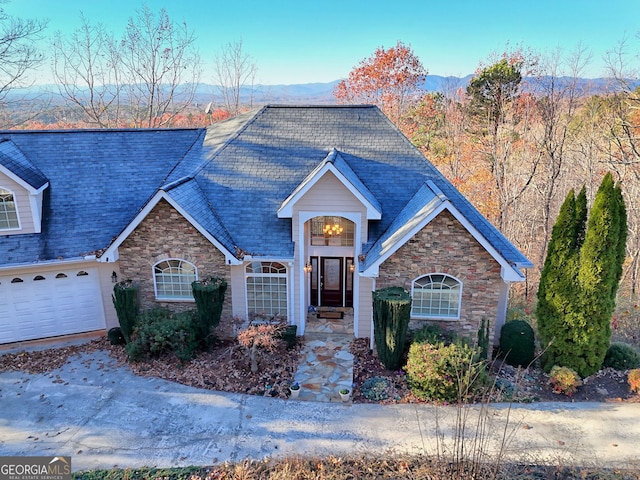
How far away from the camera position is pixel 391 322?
12164 mm

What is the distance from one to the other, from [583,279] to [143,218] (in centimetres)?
1373

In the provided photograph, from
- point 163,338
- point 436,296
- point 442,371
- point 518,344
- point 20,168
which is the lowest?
point 518,344

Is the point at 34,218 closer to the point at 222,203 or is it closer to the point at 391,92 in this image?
the point at 222,203

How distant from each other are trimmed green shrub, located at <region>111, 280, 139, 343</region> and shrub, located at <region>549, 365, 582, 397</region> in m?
13.4

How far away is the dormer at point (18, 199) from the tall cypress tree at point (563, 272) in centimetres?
1700

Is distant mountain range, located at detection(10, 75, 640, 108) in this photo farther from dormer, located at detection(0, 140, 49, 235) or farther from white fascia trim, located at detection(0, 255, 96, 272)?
white fascia trim, located at detection(0, 255, 96, 272)

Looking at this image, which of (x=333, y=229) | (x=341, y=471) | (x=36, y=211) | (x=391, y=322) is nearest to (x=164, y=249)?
(x=36, y=211)

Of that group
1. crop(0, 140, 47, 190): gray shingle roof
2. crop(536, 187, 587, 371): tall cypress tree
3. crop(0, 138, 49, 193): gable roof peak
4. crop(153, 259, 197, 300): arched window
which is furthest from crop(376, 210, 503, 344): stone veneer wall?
crop(0, 140, 47, 190): gray shingle roof

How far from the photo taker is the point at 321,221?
15.6 meters

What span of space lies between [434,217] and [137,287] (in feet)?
34.2

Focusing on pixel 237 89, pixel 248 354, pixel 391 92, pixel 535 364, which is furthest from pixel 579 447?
pixel 237 89

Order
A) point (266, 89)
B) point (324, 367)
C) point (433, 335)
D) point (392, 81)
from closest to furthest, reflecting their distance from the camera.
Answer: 1. point (433, 335)
2. point (324, 367)
3. point (392, 81)
4. point (266, 89)

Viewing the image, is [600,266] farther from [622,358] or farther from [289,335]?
[289,335]

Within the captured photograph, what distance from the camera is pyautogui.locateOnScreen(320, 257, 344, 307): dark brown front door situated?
641 inches
